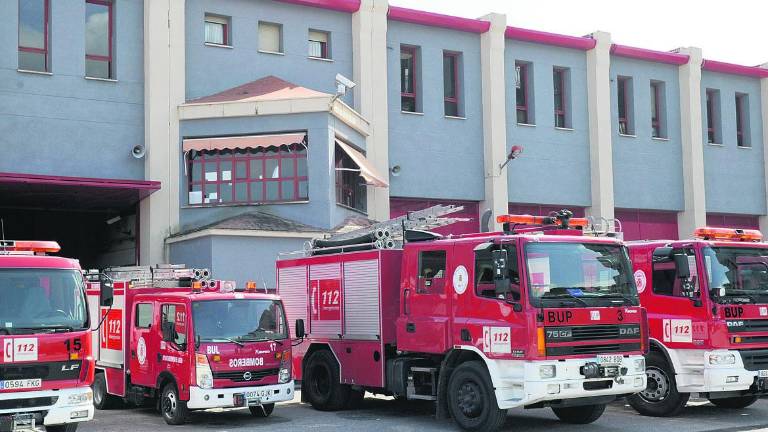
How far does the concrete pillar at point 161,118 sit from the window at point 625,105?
16390 mm

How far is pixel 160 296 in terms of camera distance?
47.8ft

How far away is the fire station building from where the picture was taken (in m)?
24.2

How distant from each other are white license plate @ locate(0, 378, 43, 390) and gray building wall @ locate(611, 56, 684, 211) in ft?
82.8

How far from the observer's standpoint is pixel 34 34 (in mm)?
24312

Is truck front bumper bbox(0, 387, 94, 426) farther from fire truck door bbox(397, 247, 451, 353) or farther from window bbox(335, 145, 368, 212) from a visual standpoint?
window bbox(335, 145, 368, 212)

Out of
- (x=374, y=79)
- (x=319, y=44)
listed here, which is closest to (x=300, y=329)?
(x=374, y=79)

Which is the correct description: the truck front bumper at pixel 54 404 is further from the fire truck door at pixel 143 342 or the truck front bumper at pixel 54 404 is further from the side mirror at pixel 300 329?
the side mirror at pixel 300 329

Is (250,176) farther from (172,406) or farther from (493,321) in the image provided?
(493,321)

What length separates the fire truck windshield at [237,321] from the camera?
13.8 m

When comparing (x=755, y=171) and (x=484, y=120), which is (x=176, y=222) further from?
(x=755, y=171)

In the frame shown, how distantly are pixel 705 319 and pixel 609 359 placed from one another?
7.52 feet

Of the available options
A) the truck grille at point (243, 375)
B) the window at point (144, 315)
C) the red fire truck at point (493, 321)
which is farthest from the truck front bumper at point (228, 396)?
the window at point (144, 315)

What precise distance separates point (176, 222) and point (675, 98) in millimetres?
19582

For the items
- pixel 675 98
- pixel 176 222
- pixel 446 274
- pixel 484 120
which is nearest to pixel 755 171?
pixel 675 98
